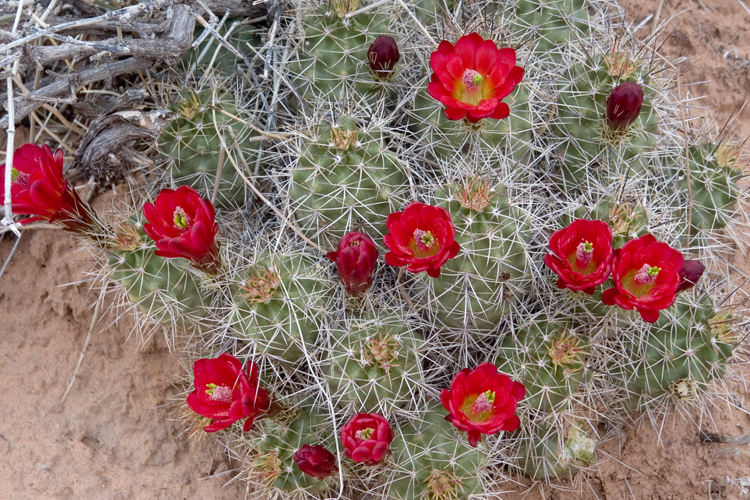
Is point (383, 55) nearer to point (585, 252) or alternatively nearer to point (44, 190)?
point (585, 252)

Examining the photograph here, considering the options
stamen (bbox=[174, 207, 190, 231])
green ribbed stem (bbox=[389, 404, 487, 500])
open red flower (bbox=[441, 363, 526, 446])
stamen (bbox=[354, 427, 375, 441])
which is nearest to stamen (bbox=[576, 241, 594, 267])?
open red flower (bbox=[441, 363, 526, 446])

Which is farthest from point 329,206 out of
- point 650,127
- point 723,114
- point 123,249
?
point 723,114

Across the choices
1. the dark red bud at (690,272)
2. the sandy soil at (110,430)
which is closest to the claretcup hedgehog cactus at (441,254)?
the dark red bud at (690,272)

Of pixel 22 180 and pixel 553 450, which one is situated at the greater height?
pixel 22 180

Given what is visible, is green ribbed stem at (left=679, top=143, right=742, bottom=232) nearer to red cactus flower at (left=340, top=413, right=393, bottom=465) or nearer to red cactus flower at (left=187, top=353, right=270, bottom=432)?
red cactus flower at (left=340, top=413, right=393, bottom=465)

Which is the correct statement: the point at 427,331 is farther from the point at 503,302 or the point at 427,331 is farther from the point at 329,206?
the point at 329,206

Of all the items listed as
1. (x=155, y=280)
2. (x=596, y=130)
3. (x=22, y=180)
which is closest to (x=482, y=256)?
(x=596, y=130)
